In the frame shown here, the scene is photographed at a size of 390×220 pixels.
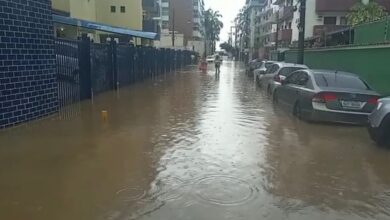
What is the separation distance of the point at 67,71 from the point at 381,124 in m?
9.55

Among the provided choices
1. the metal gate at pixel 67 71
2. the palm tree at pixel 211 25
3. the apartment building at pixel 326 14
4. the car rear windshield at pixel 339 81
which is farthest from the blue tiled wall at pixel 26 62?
the palm tree at pixel 211 25

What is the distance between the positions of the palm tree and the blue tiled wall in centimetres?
11692

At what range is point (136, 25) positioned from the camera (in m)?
46.9

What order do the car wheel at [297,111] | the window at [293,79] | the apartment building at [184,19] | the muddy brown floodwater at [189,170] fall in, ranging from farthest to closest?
1. the apartment building at [184,19]
2. the window at [293,79]
3. the car wheel at [297,111]
4. the muddy brown floodwater at [189,170]

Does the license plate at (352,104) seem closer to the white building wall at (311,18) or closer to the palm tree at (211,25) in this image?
the white building wall at (311,18)

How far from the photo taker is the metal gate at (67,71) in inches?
514

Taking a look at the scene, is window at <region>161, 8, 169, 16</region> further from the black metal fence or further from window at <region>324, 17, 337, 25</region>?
the black metal fence

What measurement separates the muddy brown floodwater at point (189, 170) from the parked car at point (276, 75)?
596cm

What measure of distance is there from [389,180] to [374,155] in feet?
5.39

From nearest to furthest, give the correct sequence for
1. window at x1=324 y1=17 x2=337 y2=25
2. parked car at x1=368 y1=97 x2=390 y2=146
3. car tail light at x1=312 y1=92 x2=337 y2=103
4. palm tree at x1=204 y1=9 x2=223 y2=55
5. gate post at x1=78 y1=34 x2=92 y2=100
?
parked car at x1=368 y1=97 x2=390 y2=146, car tail light at x1=312 y1=92 x2=337 y2=103, gate post at x1=78 y1=34 x2=92 y2=100, window at x1=324 y1=17 x2=337 y2=25, palm tree at x1=204 y1=9 x2=223 y2=55

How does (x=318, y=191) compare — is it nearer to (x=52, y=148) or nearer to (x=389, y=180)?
(x=389, y=180)

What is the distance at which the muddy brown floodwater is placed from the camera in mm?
4973

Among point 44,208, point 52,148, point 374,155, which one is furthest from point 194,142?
point 44,208

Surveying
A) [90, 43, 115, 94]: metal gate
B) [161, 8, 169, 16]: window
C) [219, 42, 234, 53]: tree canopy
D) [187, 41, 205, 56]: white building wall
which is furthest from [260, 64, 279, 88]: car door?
[219, 42, 234, 53]: tree canopy
